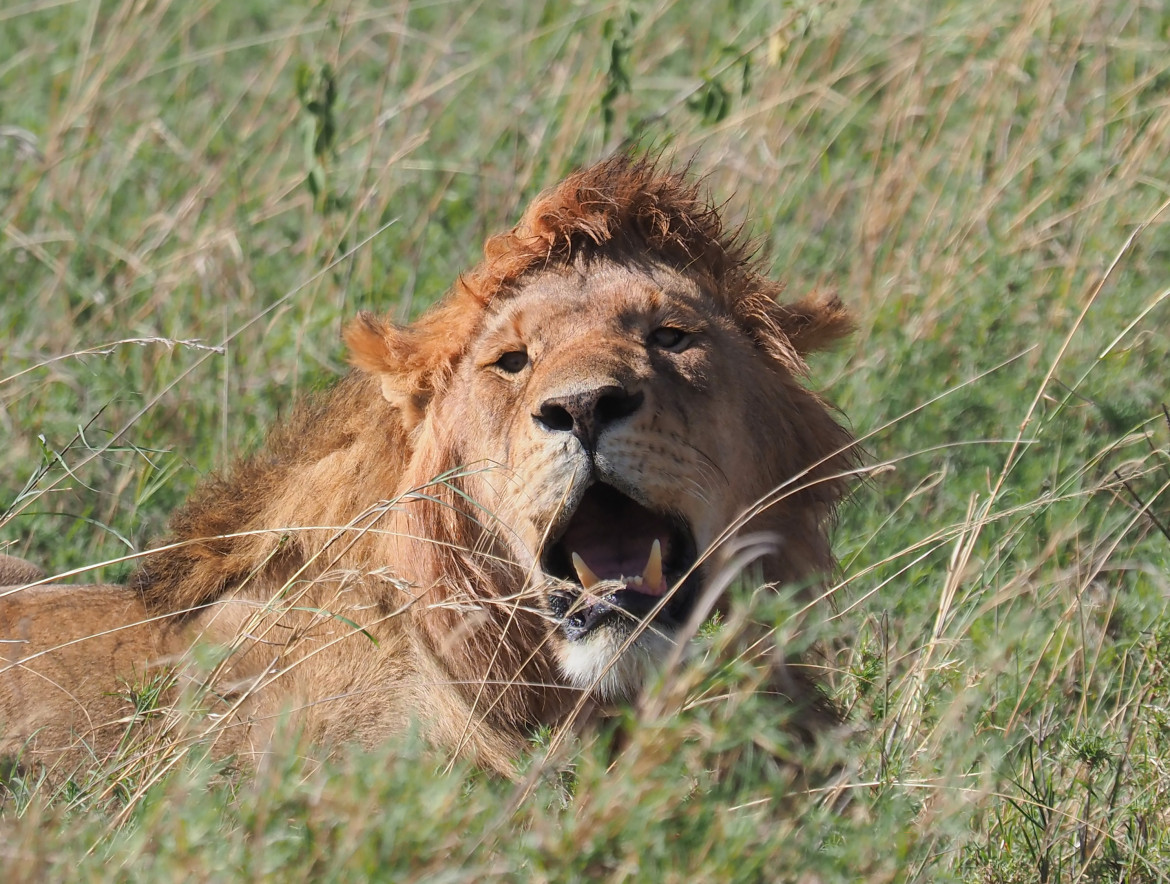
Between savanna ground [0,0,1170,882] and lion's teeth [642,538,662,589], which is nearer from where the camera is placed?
lion's teeth [642,538,662,589]

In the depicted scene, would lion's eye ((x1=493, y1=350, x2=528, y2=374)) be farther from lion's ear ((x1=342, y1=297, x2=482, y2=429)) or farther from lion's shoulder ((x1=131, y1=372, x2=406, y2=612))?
lion's shoulder ((x1=131, y1=372, x2=406, y2=612))

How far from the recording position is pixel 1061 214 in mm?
5344

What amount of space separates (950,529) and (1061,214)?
2375mm

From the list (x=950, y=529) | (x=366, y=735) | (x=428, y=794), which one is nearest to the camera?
(x=428, y=794)

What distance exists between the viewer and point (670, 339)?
3.23 m

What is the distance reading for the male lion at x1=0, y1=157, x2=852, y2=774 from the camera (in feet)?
9.68

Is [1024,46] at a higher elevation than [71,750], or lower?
higher

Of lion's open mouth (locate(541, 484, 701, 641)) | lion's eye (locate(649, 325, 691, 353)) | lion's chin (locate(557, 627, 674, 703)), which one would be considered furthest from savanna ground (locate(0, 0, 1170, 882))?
lion's eye (locate(649, 325, 691, 353))

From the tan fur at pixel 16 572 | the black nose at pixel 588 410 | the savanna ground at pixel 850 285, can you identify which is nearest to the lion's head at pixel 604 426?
the black nose at pixel 588 410

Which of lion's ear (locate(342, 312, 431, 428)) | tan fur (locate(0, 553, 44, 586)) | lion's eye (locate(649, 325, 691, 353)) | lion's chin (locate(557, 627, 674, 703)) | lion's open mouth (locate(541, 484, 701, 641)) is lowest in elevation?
tan fur (locate(0, 553, 44, 586))

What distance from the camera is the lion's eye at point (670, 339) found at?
→ 10.6 feet

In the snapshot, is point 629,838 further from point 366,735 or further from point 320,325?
point 320,325

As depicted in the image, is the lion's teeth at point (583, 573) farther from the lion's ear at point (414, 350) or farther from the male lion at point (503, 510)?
the lion's ear at point (414, 350)

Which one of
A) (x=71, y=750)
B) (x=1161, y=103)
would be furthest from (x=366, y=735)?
(x=1161, y=103)
